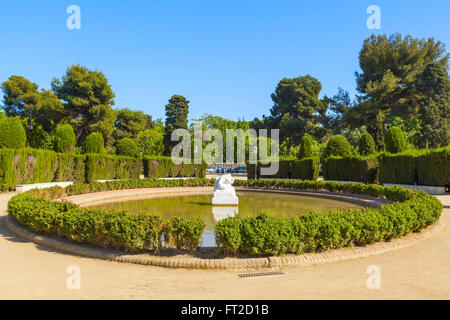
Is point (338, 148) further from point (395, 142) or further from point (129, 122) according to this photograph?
point (129, 122)

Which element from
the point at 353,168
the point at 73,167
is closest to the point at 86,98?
the point at 73,167

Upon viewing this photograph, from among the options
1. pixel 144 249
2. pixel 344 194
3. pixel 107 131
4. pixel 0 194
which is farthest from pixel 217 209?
pixel 107 131

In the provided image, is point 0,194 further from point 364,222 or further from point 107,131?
point 107,131

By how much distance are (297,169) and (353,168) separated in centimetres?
535

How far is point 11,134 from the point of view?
62.1ft

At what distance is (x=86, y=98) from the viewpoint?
3978cm

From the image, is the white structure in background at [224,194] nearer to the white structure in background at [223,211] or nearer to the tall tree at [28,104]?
the white structure in background at [223,211]

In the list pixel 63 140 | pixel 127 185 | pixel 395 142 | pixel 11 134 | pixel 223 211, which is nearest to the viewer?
pixel 223 211

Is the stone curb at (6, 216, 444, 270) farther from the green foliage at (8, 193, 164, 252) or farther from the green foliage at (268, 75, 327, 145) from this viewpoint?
the green foliage at (268, 75, 327, 145)

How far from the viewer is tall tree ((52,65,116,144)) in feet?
128

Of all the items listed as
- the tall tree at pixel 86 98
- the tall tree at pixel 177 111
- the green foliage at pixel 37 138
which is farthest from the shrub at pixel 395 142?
the green foliage at pixel 37 138

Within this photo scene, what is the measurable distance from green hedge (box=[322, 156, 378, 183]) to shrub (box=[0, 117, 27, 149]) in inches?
863

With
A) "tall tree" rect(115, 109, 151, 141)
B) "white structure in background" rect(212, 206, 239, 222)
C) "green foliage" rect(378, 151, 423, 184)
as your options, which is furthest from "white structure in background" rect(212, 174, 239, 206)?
"tall tree" rect(115, 109, 151, 141)

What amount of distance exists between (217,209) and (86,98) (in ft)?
109
